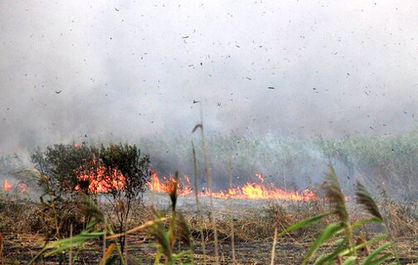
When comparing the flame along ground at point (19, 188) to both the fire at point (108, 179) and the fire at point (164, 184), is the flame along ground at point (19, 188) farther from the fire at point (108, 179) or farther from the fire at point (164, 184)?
the fire at point (108, 179)

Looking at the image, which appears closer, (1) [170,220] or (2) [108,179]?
(1) [170,220]

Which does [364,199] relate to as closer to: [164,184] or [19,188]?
[164,184]

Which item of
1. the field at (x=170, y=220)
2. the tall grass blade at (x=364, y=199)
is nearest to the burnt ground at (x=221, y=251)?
the field at (x=170, y=220)

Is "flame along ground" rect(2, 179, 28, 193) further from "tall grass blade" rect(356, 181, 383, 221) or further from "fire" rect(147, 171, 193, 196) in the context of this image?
"tall grass blade" rect(356, 181, 383, 221)

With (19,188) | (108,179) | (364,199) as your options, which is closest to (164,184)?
(364,199)

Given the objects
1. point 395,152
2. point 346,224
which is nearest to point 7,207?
point 346,224

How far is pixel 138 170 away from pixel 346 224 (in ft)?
33.4

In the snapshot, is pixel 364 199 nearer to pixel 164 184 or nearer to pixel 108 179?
pixel 164 184

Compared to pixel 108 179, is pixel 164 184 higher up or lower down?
lower down

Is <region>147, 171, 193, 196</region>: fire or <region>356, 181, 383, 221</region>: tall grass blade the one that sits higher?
<region>147, 171, 193, 196</region>: fire

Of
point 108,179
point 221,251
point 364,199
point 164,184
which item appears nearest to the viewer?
point 364,199

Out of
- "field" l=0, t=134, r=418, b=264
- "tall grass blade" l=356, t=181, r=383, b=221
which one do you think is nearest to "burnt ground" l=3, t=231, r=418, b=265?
"field" l=0, t=134, r=418, b=264

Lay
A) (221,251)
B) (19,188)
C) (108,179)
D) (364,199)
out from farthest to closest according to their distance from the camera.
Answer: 1. (108,179)
2. (221,251)
3. (19,188)
4. (364,199)

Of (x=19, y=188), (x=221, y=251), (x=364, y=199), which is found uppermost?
(x=19, y=188)
